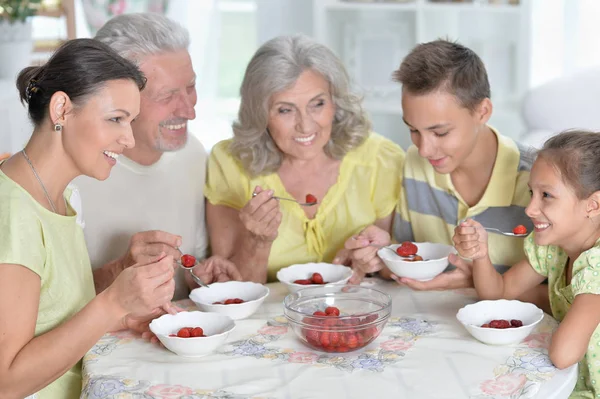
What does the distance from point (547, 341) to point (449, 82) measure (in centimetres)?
74

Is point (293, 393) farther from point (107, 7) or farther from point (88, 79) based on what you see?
point (107, 7)

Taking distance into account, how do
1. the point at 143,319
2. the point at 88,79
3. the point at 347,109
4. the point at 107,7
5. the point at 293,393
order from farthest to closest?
the point at 107,7 < the point at 347,109 < the point at 143,319 < the point at 88,79 < the point at 293,393

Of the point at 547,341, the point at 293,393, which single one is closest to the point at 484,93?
the point at 547,341

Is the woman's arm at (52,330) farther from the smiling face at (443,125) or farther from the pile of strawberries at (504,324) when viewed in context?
the smiling face at (443,125)

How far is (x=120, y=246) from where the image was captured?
2.49 metres

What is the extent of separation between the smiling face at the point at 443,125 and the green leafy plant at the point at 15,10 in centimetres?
215

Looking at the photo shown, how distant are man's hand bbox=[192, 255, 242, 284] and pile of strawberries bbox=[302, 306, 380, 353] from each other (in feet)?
2.00

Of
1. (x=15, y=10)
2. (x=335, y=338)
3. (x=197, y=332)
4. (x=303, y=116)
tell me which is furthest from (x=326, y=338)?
(x=15, y=10)

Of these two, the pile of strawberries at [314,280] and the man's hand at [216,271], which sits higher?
the pile of strawberries at [314,280]

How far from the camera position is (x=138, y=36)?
2367 mm

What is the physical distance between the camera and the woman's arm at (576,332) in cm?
172

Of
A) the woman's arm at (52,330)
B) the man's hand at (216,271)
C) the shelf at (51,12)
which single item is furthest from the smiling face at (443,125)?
the shelf at (51,12)

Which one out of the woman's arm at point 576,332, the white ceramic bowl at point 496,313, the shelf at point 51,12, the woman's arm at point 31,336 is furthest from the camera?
the shelf at point 51,12

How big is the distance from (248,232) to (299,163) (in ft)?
1.06
